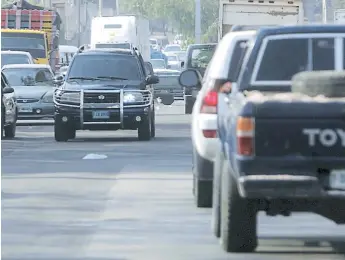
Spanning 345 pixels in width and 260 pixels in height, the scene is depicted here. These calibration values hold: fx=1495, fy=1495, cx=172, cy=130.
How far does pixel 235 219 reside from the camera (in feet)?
37.7

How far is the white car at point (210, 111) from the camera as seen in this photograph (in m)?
15.1

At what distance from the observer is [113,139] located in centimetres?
2972

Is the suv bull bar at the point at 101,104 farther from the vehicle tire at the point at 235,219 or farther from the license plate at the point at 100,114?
the vehicle tire at the point at 235,219

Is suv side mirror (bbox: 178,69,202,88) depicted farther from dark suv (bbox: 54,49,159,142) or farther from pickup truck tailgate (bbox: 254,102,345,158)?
dark suv (bbox: 54,49,159,142)

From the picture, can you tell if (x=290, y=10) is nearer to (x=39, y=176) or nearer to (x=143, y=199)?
(x=39, y=176)

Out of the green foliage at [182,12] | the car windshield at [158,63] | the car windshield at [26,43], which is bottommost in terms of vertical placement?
the green foliage at [182,12]

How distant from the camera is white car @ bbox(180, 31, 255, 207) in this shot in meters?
15.1

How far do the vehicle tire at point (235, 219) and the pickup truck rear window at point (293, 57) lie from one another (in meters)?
1.34

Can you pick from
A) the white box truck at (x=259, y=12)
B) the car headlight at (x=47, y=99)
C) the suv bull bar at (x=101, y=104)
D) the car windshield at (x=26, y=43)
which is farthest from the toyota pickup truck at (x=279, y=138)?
the car windshield at (x=26, y=43)

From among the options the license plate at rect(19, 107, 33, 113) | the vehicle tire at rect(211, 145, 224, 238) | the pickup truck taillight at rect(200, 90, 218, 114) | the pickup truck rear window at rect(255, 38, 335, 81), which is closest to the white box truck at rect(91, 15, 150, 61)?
the license plate at rect(19, 107, 33, 113)

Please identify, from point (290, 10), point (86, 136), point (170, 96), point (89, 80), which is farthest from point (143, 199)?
point (170, 96)

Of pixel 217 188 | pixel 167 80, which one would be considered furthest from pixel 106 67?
pixel 167 80

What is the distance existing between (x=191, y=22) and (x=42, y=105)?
90005 mm

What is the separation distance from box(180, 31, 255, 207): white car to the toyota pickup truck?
2.08m
